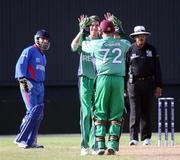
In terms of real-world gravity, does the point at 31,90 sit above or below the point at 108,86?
below

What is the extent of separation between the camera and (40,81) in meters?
15.3

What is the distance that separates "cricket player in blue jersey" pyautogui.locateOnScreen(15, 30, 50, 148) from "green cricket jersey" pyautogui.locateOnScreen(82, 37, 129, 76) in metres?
2.41

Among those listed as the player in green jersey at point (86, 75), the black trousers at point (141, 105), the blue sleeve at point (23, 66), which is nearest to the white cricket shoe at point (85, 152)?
the player in green jersey at point (86, 75)

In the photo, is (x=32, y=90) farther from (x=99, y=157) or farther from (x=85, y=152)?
(x=99, y=157)

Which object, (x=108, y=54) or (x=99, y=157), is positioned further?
(x=108, y=54)

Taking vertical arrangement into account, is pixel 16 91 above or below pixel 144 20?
below

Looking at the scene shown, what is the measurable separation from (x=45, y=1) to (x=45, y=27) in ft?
2.51

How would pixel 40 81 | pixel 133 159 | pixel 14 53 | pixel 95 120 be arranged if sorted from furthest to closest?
pixel 14 53, pixel 40 81, pixel 95 120, pixel 133 159

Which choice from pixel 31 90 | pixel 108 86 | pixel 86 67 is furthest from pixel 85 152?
pixel 31 90

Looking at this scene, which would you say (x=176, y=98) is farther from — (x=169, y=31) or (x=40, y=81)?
(x=40, y=81)

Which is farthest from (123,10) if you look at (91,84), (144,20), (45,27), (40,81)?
(91,84)

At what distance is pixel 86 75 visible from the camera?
13.4 metres

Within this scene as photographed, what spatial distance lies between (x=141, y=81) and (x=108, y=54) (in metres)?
3.18

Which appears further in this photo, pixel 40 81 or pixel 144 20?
pixel 144 20
